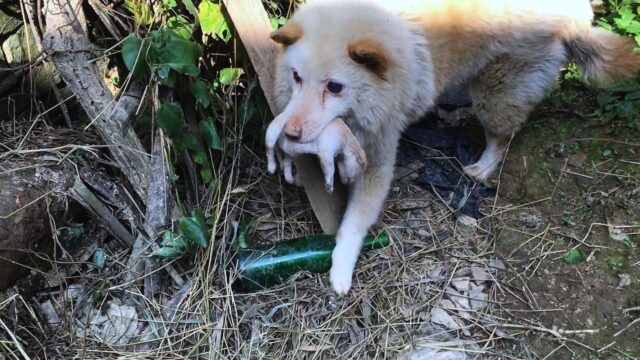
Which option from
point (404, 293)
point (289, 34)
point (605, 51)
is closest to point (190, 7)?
point (289, 34)

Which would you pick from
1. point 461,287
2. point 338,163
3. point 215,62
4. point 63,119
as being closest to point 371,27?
point 338,163

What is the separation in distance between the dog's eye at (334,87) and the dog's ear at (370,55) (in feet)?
0.38

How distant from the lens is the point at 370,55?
7.20 feet

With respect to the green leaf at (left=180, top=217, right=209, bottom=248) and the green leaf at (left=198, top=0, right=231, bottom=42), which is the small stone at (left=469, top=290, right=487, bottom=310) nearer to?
the green leaf at (left=180, top=217, right=209, bottom=248)

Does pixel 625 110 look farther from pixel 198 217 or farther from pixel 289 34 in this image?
pixel 198 217

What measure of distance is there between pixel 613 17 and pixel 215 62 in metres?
2.30

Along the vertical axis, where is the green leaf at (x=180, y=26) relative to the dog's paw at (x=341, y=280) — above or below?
above

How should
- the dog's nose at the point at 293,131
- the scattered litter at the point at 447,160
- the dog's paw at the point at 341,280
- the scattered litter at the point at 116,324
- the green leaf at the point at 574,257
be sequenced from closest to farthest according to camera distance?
the dog's nose at the point at 293,131
the scattered litter at the point at 116,324
the dog's paw at the point at 341,280
the green leaf at the point at 574,257
the scattered litter at the point at 447,160

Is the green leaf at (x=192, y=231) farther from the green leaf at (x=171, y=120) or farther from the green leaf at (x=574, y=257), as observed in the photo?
the green leaf at (x=574, y=257)

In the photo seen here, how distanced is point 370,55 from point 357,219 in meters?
0.76

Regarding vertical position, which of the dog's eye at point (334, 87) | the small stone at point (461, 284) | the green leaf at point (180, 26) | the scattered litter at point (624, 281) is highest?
the green leaf at point (180, 26)

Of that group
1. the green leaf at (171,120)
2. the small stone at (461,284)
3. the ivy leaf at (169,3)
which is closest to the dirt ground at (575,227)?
the small stone at (461,284)

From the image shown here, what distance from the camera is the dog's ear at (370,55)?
86.1 inches

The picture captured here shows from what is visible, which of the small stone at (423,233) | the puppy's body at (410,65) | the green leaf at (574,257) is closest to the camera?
the puppy's body at (410,65)
